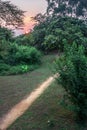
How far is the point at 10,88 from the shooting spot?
1636cm

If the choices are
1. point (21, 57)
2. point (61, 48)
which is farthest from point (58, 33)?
point (21, 57)

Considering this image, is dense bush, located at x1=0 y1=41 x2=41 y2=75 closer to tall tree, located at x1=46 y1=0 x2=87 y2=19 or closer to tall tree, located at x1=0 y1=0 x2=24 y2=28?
tall tree, located at x1=0 y1=0 x2=24 y2=28

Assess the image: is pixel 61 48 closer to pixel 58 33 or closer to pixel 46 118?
pixel 58 33

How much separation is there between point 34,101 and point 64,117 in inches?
96.9

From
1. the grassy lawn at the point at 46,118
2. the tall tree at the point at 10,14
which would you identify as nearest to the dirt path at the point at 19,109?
the grassy lawn at the point at 46,118

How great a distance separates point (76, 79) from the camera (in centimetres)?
1054

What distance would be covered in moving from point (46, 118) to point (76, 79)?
1959mm

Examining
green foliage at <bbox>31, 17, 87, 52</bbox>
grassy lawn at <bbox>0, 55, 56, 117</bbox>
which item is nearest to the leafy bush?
grassy lawn at <bbox>0, 55, 56, 117</bbox>

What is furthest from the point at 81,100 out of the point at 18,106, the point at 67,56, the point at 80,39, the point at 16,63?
the point at 80,39

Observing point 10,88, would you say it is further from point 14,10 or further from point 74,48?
point 74,48

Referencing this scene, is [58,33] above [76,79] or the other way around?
above

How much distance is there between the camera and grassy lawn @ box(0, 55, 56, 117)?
13.6 metres

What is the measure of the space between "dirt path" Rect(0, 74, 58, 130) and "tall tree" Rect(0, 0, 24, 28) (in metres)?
3.70

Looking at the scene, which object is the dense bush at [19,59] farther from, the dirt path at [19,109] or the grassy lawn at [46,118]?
the grassy lawn at [46,118]
